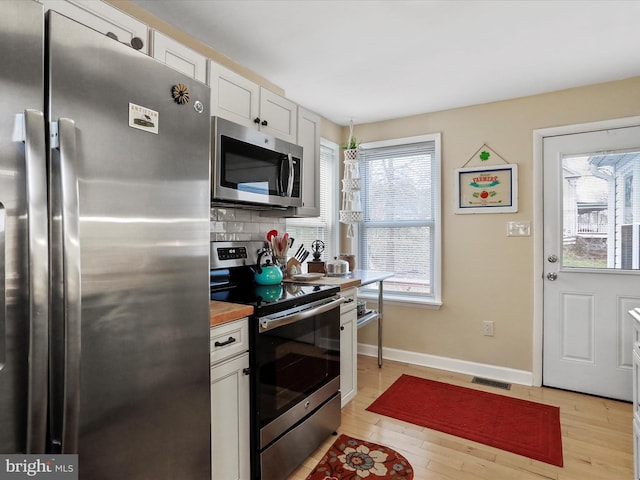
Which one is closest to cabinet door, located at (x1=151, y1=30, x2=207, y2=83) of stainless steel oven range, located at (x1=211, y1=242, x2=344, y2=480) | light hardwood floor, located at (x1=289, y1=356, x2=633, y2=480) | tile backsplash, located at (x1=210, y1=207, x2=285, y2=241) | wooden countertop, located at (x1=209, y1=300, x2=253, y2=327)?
tile backsplash, located at (x1=210, y1=207, x2=285, y2=241)

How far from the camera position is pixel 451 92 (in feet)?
9.91

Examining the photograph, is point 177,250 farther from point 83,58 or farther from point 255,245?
point 255,245

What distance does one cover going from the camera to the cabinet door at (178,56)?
1679 mm

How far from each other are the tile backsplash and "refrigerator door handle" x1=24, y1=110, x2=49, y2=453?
149 centimetres

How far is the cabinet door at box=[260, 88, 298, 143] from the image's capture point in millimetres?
2291

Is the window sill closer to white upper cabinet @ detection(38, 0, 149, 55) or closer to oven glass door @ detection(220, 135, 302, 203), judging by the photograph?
oven glass door @ detection(220, 135, 302, 203)

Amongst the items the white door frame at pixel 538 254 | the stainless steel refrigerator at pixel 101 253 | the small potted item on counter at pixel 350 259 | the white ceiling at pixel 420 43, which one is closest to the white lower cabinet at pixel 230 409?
the stainless steel refrigerator at pixel 101 253

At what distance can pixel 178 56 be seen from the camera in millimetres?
1766

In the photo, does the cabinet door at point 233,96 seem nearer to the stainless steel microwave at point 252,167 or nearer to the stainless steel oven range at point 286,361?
the stainless steel microwave at point 252,167

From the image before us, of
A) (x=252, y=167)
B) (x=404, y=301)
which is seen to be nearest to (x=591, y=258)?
(x=404, y=301)

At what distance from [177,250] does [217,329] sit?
443mm

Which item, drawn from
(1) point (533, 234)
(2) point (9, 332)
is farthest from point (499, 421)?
(2) point (9, 332)

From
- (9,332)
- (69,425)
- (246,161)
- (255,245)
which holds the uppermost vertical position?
(246,161)

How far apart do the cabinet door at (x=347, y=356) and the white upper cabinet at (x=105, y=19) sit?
189 centimetres
